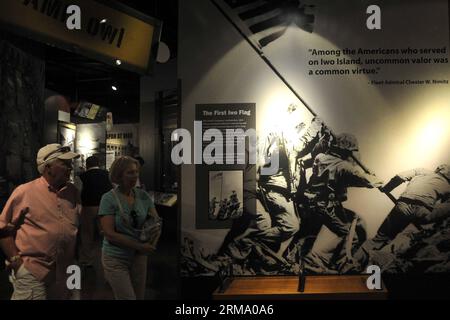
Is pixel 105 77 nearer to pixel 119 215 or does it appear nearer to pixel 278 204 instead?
pixel 119 215

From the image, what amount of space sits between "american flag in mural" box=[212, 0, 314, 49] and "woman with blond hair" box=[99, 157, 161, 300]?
1.67 m

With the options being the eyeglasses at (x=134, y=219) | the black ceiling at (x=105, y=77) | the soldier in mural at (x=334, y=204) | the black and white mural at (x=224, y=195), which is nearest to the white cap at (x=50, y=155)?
the eyeglasses at (x=134, y=219)

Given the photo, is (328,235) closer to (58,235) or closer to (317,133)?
(317,133)

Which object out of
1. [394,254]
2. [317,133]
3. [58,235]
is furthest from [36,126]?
[394,254]

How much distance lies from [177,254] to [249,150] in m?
1.13

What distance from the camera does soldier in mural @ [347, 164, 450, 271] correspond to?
4.22 meters

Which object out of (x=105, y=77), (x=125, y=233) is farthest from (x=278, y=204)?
(x=105, y=77)

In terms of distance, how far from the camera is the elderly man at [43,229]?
10.7 ft

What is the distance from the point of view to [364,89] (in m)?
4.22

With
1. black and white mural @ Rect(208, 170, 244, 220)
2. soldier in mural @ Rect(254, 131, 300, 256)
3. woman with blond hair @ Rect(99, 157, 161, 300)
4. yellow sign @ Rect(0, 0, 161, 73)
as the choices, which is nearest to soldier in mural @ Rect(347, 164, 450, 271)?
soldier in mural @ Rect(254, 131, 300, 256)

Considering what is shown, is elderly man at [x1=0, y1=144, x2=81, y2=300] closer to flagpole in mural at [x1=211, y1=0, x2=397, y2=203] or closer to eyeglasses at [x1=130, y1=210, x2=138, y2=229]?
eyeglasses at [x1=130, y1=210, x2=138, y2=229]

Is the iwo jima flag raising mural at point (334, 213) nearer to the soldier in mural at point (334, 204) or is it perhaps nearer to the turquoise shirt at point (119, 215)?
the soldier in mural at point (334, 204)

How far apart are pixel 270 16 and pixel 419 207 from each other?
217 centimetres

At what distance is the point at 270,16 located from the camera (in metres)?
4.26
